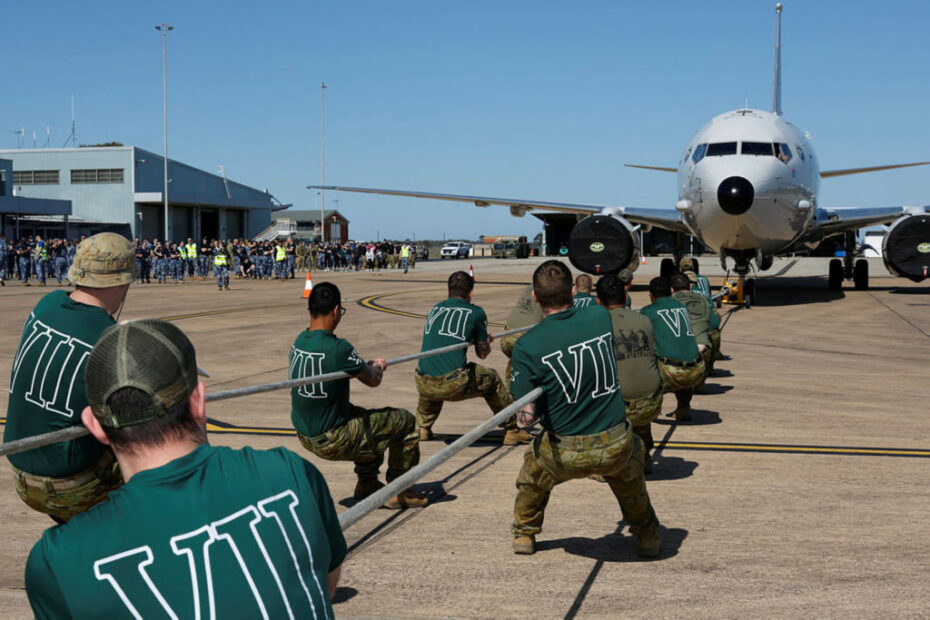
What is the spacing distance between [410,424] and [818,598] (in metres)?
3.25

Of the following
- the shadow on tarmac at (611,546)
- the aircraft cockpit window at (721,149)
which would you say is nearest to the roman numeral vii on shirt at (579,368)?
the shadow on tarmac at (611,546)

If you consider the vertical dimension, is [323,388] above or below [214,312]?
above

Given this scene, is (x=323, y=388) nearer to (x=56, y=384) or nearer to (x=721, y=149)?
(x=56, y=384)

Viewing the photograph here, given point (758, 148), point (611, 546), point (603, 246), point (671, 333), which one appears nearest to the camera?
point (611, 546)

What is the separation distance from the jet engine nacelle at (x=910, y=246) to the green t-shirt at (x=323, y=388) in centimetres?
2238

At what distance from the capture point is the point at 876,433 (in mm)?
9664

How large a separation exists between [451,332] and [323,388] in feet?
8.66

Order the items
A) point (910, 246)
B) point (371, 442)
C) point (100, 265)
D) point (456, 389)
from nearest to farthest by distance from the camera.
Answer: point (100, 265) < point (371, 442) < point (456, 389) < point (910, 246)

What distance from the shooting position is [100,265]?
4789mm

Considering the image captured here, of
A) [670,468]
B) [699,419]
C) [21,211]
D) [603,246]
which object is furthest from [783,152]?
[21,211]

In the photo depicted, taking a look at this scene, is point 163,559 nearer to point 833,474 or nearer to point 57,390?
point 57,390

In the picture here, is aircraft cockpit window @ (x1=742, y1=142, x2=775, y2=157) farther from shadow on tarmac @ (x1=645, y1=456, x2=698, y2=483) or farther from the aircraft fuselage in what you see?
shadow on tarmac @ (x1=645, y1=456, x2=698, y2=483)

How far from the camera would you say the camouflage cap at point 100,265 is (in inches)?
188

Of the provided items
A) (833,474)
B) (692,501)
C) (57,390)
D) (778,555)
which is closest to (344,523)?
(57,390)
